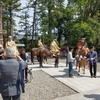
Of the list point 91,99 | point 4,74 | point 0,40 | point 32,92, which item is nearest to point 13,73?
point 4,74

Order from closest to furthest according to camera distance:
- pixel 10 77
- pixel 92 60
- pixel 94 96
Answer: pixel 10 77
pixel 94 96
pixel 92 60

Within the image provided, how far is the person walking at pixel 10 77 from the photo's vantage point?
17.1ft

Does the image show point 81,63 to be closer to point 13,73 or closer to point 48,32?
point 13,73

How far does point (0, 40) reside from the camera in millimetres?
28359

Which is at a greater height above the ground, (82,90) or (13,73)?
(13,73)

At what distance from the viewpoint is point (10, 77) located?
523 centimetres

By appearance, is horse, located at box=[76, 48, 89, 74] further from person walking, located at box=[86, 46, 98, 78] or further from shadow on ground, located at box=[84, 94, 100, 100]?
shadow on ground, located at box=[84, 94, 100, 100]

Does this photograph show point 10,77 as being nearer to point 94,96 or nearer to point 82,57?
point 94,96

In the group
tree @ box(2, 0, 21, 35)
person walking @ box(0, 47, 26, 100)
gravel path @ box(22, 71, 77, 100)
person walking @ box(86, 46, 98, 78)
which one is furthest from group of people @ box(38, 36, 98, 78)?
tree @ box(2, 0, 21, 35)

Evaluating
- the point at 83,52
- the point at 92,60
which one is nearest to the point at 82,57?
the point at 83,52

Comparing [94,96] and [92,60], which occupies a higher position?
[92,60]

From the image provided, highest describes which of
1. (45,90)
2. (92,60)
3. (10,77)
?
(10,77)

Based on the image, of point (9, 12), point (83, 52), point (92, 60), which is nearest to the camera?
point (92, 60)

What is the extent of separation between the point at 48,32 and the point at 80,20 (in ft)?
18.4
